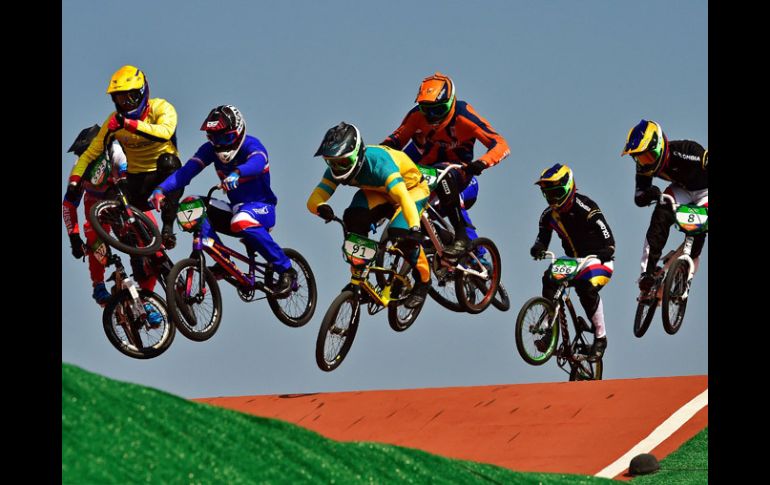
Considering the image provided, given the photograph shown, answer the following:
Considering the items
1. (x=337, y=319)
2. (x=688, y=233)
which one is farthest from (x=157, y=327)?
(x=688, y=233)

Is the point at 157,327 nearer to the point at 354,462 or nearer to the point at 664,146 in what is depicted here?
the point at 354,462

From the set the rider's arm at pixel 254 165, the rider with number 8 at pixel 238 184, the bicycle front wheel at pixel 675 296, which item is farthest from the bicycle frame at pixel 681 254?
the rider's arm at pixel 254 165

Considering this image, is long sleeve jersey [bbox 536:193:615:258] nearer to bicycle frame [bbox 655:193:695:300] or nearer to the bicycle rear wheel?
bicycle frame [bbox 655:193:695:300]

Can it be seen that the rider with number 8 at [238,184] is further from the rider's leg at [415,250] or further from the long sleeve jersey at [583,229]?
the long sleeve jersey at [583,229]

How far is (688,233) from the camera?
15883 mm

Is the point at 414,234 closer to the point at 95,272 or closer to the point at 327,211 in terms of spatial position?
the point at 327,211

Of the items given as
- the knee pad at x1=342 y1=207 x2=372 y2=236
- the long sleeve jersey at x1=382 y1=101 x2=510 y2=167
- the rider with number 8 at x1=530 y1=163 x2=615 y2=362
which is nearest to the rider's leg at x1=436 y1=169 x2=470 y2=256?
the long sleeve jersey at x1=382 y1=101 x2=510 y2=167

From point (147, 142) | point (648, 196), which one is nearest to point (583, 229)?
point (648, 196)

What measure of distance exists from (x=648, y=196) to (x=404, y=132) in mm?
2880

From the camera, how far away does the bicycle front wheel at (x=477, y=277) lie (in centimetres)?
1539

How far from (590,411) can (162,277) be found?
188 inches

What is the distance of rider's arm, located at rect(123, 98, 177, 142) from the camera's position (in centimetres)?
1416

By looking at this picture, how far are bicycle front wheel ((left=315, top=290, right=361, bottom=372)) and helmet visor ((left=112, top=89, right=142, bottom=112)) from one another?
306 centimetres

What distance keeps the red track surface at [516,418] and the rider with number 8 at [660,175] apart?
138cm
